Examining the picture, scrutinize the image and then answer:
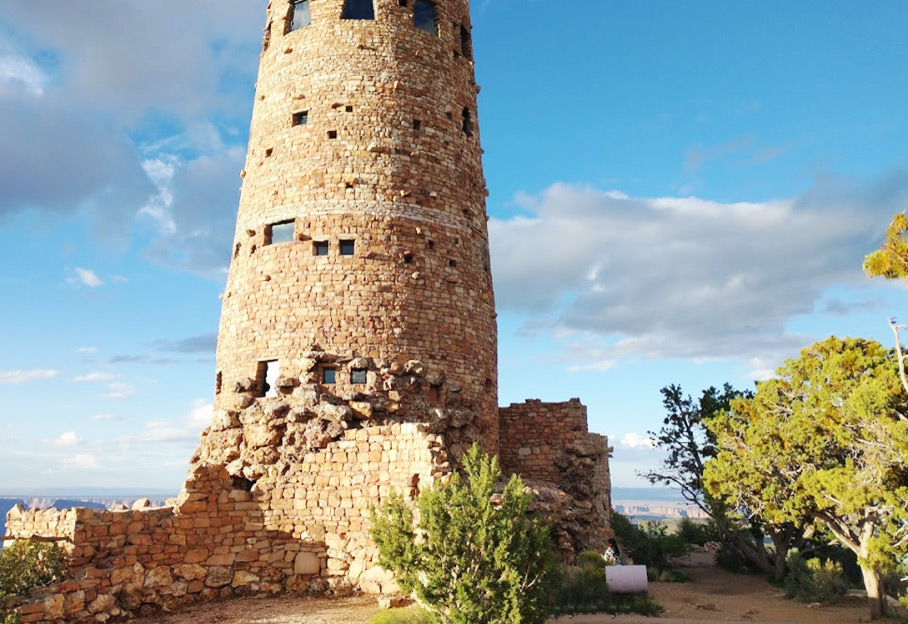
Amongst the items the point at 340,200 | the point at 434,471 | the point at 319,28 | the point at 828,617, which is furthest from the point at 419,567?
the point at 319,28

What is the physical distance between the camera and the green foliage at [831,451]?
1474 cm

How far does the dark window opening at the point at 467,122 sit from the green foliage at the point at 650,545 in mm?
14153

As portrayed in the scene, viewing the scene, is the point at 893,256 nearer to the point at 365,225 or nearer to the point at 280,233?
the point at 365,225

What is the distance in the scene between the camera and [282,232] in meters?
18.2

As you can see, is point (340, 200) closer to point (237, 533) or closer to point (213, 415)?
point (213, 415)

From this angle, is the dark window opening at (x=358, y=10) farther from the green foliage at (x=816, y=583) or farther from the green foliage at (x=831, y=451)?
the green foliage at (x=816, y=583)

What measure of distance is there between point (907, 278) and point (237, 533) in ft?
45.0

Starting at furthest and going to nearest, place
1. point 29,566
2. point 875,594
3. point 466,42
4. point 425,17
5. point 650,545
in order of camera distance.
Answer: point 650,545 < point 466,42 < point 425,17 < point 875,594 < point 29,566

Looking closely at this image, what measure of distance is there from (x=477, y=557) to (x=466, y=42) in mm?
16069

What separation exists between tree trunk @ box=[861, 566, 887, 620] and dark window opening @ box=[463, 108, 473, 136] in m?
14.4

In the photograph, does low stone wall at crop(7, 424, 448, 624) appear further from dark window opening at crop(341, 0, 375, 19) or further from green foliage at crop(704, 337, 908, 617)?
dark window opening at crop(341, 0, 375, 19)

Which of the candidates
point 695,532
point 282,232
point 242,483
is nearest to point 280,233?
point 282,232

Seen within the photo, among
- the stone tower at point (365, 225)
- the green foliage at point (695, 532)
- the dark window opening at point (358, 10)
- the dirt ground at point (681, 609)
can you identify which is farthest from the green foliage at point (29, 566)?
the green foliage at point (695, 532)

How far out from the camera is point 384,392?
1653cm
